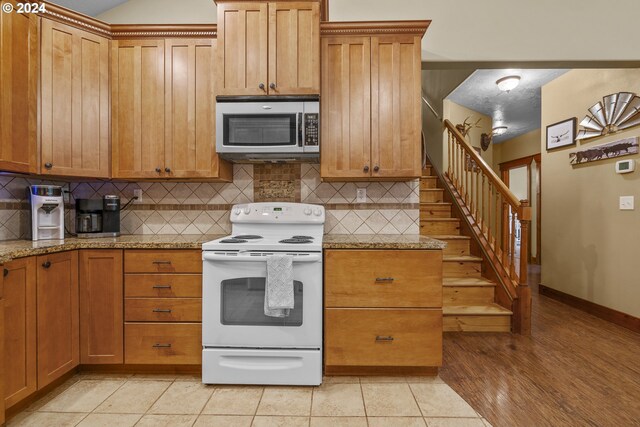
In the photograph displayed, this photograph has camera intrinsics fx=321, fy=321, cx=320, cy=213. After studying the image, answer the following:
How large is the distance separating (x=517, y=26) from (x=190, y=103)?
8.72 feet

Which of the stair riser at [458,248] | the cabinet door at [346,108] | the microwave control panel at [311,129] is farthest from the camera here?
the stair riser at [458,248]

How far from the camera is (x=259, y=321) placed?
78.4 inches

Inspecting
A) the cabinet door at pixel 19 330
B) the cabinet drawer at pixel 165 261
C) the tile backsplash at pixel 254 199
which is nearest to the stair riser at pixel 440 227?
the tile backsplash at pixel 254 199

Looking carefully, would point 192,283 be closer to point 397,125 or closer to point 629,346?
point 397,125

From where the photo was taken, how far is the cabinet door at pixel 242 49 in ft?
7.27

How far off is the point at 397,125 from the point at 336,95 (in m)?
0.49

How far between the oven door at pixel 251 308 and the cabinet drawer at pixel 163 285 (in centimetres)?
11

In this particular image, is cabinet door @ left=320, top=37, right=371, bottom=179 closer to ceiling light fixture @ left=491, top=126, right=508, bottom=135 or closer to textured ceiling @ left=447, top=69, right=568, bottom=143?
textured ceiling @ left=447, top=69, right=568, bottom=143

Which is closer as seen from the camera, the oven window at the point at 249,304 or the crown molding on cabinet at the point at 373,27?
the oven window at the point at 249,304

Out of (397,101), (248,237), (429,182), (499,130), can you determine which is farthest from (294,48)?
(499,130)

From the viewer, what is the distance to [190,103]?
2.34 metres

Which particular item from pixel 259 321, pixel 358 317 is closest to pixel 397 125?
pixel 358 317

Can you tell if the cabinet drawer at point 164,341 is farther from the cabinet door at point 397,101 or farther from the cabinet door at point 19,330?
the cabinet door at point 397,101

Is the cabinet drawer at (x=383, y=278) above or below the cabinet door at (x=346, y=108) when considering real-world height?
below
